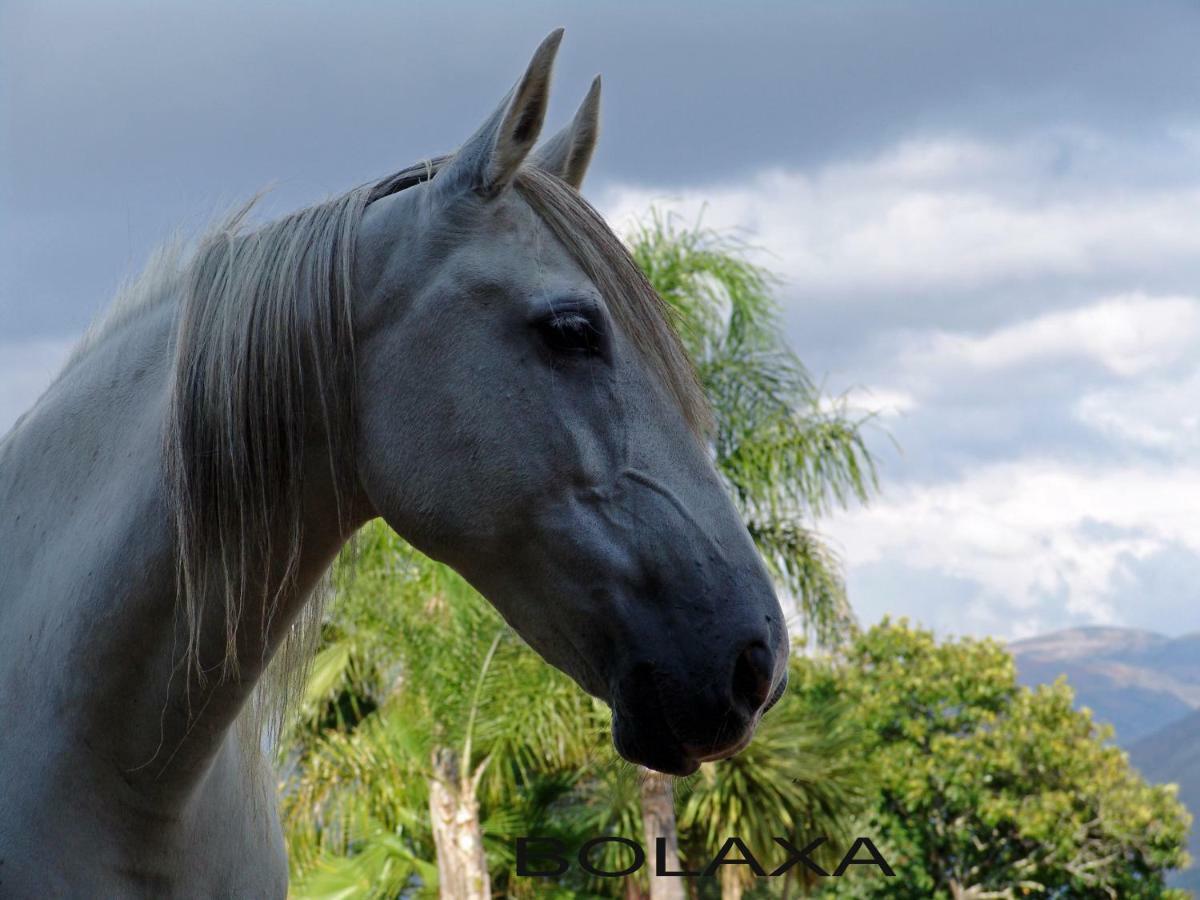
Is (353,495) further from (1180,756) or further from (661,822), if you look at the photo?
(1180,756)

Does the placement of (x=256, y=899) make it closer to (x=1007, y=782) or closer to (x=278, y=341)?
(x=278, y=341)

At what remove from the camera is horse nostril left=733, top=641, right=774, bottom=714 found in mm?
1320

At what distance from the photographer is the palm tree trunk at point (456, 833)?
10.0 metres

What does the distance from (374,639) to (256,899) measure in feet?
28.3

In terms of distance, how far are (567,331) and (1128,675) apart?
620 ft

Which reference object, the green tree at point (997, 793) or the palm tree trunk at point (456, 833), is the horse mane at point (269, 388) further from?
the green tree at point (997, 793)

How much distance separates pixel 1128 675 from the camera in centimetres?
17150

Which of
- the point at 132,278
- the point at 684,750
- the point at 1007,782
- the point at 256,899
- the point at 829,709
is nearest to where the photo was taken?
the point at 684,750

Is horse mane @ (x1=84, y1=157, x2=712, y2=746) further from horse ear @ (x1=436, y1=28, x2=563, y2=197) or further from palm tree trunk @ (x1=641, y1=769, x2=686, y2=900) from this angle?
palm tree trunk @ (x1=641, y1=769, x2=686, y2=900)

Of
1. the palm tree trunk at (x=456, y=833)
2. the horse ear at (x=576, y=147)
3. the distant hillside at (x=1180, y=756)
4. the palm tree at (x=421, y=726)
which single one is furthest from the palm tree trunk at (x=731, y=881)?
the distant hillside at (x=1180, y=756)

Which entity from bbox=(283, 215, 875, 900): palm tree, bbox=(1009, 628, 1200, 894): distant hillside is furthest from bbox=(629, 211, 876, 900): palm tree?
bbox=(1009, 628, 1200, 894): distant hillside

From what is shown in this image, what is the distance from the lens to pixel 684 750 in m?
1.34

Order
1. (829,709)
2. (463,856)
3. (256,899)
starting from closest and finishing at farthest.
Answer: (256,899)
(463,856)
(829,709)

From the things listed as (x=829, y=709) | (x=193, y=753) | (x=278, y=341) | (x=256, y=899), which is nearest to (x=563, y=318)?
(x=278, y=341)
